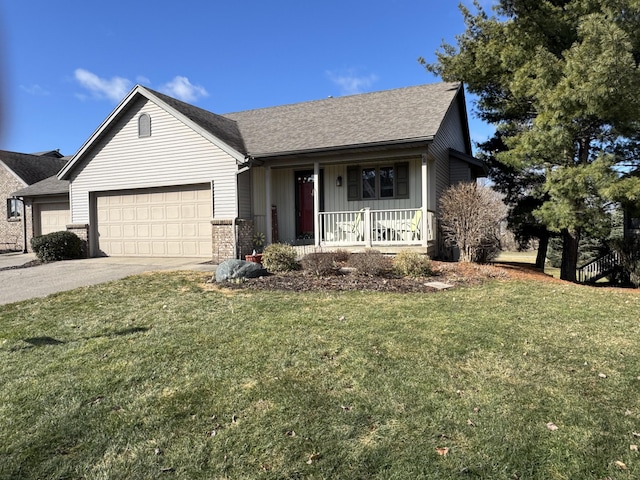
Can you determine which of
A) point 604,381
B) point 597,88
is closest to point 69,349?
point 604,381

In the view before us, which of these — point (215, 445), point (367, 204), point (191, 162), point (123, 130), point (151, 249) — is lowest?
point (215, 445)

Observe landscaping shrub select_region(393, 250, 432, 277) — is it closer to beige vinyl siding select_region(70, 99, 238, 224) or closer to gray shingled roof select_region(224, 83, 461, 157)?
gray shingled roof select_region(224, 83, 461, 157)

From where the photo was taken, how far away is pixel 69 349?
489cm

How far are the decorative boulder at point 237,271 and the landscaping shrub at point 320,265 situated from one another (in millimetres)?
1130

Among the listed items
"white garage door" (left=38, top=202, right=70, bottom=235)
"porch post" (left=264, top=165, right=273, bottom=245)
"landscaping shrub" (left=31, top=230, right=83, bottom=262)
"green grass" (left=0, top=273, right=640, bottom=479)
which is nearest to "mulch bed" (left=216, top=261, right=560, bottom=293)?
"green grass" (left=0, top=273, right=640, bottom=479)

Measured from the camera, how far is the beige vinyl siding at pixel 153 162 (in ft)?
42.1

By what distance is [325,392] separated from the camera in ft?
11.9

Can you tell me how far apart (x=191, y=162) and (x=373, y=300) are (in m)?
8.99

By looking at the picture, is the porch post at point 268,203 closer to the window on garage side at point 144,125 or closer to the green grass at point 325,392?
the window on garage side at point 144,125

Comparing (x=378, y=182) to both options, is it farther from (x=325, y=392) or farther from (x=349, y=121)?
(x=325, y=392)

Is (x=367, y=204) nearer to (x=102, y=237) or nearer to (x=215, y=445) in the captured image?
(x=102, y=237)

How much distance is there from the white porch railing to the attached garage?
13051 millimetres

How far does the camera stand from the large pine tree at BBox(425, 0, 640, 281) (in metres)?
8.81

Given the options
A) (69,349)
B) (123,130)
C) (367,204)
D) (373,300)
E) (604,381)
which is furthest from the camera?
(123,130)
